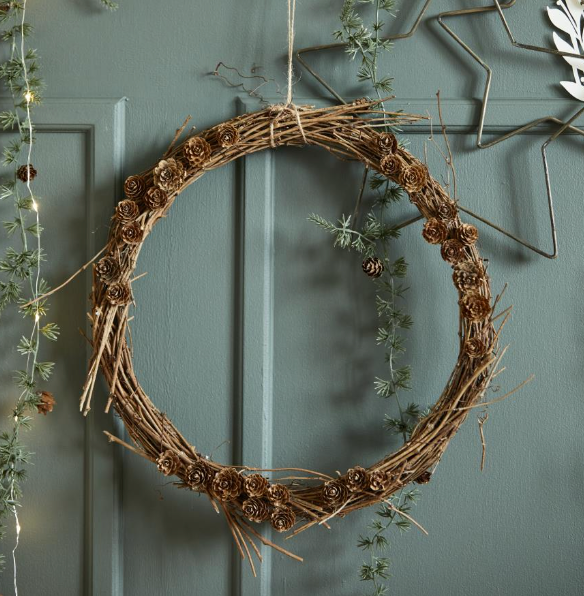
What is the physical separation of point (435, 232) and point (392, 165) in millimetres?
134

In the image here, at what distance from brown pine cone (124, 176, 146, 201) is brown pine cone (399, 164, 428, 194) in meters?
0.45

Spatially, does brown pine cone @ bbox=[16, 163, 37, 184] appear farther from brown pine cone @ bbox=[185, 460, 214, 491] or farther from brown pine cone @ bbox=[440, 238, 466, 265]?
brown pine cone @ bbox=[440, 238, 466, 265]

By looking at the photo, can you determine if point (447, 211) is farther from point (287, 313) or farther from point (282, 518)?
point (282, 518)

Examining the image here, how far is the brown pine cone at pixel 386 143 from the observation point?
113 centimetres

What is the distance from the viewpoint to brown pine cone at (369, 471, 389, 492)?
110 centimetres

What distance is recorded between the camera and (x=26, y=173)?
3.94ft

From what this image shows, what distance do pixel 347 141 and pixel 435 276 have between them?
0.30 metres

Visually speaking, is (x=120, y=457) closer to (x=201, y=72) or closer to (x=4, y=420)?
(x=4, y=420)

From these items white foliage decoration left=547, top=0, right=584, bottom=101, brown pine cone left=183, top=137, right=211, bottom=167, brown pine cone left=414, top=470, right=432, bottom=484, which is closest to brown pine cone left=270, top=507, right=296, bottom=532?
brown pine cone left=414, top=470, right=432, bottom=484

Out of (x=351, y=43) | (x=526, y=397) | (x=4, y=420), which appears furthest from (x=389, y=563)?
(x=351, y=43)

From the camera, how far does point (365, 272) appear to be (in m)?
1.19

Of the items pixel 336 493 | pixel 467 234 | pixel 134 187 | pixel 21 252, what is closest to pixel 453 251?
pixel 467 234

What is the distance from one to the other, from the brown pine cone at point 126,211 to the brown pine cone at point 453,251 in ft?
1.75

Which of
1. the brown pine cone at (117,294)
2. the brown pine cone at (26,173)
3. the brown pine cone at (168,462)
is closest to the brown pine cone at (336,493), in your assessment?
the brown pine cone at (168,462)
